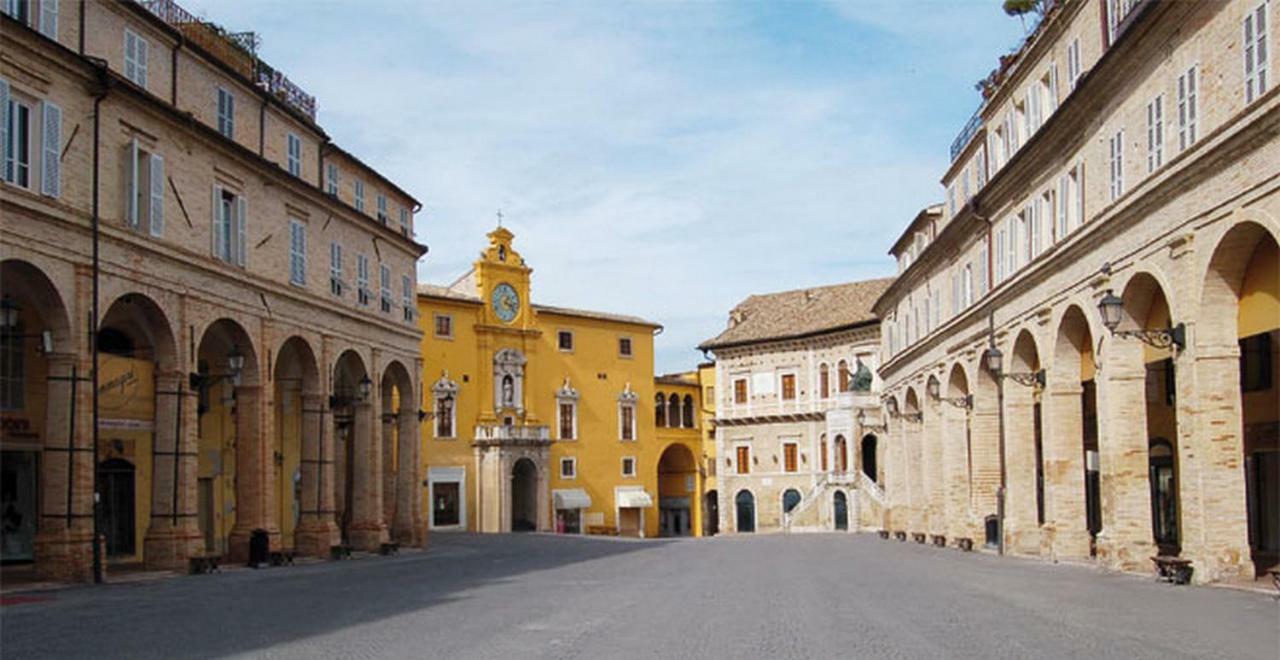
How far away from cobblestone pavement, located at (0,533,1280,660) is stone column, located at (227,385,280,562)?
283 centimetres

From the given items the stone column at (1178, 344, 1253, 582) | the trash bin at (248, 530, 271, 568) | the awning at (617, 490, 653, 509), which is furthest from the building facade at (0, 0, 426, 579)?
the awning at (617, 490, 653, 509)

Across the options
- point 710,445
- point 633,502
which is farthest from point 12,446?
point 710,445

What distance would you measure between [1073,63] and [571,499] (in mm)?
49668

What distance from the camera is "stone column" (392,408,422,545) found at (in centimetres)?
4475

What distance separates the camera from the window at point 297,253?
35438 millimetres

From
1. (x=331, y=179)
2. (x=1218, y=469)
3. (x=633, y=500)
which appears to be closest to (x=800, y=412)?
(x=633, y=500)

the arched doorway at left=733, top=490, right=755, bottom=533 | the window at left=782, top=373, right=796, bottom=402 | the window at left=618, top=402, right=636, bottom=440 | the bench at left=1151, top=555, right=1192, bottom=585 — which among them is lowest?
the arched doorway at left=733, top=490, right=755, bottom=533

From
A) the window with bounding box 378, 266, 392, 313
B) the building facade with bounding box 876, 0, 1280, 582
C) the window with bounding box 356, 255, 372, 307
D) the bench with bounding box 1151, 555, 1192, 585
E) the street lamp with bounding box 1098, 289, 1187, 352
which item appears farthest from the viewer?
the window with bounding box 378, 266, 392, 313

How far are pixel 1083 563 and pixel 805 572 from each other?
5994 millimetres

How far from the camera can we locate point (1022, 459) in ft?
109

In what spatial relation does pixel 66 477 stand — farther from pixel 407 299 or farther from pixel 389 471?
pixel 389 471

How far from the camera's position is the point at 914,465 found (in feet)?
163

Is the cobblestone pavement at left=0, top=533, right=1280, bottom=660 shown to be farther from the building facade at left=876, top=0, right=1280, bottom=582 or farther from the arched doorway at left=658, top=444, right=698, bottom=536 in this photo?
the arched doorway at left=658, top=444, right=698, bottom=536

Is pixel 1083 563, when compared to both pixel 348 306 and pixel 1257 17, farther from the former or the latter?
pixel 348 306
